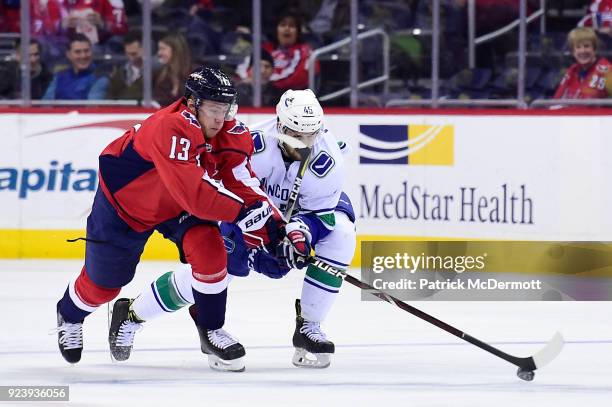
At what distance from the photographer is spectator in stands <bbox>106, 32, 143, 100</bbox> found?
8.20 m

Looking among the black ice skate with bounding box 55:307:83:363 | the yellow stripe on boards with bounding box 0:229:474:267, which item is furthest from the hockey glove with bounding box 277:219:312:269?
the yellow stripe on boards with bounding box 0:229:474:267

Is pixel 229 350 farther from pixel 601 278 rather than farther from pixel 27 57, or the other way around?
pixel 27 57

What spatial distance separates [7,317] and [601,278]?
307 centimetres

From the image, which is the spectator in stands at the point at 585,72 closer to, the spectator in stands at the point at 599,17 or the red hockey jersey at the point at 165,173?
the spectator in stands at the point at 599,17

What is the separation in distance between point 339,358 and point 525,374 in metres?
0.77


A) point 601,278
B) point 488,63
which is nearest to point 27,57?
point 488,63

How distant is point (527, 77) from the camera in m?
8.01

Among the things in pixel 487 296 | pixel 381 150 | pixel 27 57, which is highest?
pixel 27 57

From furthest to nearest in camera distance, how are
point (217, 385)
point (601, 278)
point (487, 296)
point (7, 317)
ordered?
1. point (601, 278)
2. point (487, 296)
3. point (7, 317)
4. point (217, 385)

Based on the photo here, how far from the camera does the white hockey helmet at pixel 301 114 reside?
4969 millimetres

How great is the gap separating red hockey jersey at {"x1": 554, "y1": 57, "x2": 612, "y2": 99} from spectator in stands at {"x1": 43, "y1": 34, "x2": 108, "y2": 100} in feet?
8.43

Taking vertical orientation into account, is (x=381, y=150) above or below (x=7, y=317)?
above

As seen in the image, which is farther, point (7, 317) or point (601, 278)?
point (601, 278)

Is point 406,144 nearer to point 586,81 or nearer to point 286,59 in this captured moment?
point 286,59
